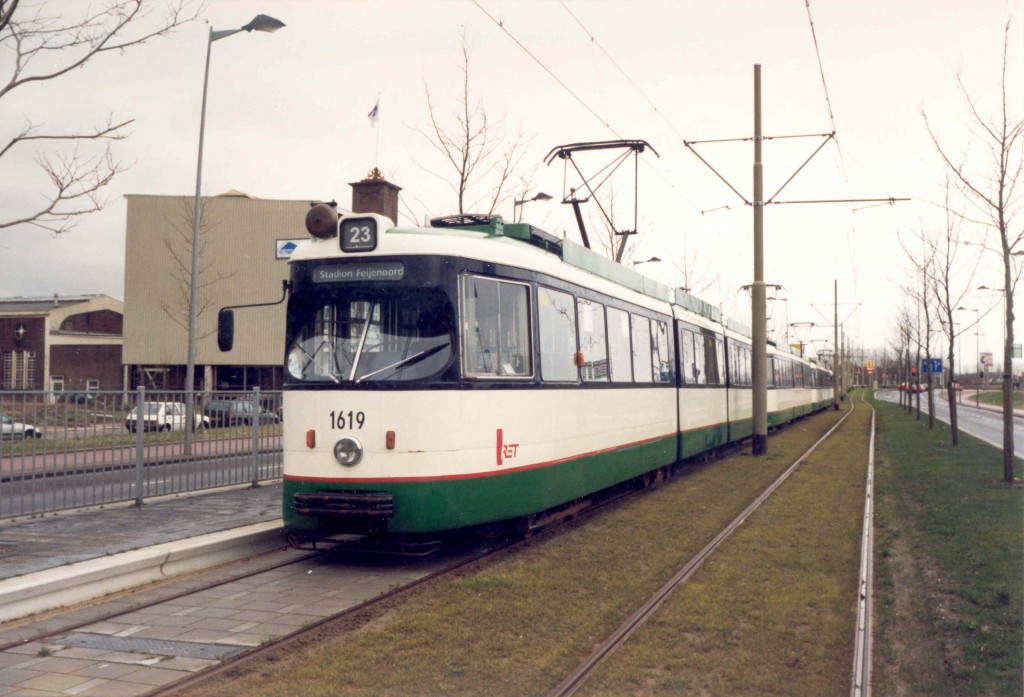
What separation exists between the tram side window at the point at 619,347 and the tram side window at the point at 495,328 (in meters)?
2.82

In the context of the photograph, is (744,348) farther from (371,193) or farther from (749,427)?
(371,193)

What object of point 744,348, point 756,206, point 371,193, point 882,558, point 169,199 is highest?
point 169,199

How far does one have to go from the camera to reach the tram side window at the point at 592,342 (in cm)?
1077

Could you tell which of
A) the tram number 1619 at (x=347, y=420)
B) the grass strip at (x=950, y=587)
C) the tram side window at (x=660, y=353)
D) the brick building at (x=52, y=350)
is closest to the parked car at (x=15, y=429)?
the tram number 1619 at (x=347, y=420)

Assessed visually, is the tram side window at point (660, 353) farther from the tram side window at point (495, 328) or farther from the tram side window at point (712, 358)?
the tram side window at point (495, 328)

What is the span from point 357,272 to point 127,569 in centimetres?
315

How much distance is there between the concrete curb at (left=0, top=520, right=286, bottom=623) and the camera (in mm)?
6930

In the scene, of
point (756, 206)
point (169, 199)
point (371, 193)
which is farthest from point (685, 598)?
point (169, 199)

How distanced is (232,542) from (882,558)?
625 centimetres

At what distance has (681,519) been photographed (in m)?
11.6

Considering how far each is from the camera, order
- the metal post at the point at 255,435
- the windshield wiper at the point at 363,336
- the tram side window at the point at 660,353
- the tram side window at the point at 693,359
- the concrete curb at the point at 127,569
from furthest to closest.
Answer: the tram side window at the point at 693,359 < the tram side window at the point at 660,353 < the metal post at the point at 255,435 < the windshield wiper at the point at 363,336 < the concrete curb at the point at 127,569

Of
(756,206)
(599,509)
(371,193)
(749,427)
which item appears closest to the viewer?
(599,509)

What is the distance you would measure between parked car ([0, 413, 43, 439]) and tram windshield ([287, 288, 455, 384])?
297 cm

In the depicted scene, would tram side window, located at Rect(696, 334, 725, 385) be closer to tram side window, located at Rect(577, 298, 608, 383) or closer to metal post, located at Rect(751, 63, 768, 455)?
metal post, located at Rect(751, 63, 768, 455)
